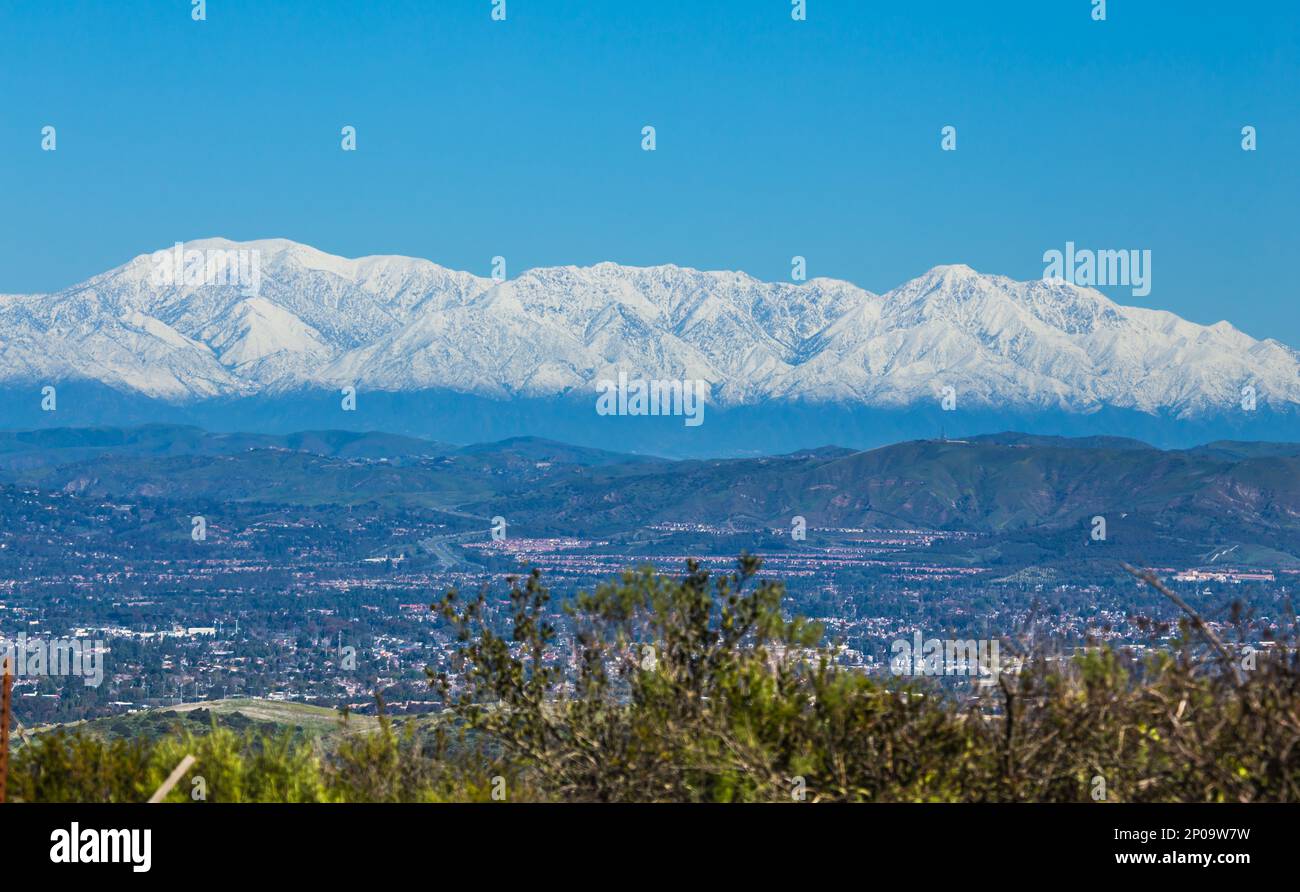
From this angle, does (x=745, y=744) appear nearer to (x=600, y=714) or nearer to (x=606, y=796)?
(x=606, y=796)

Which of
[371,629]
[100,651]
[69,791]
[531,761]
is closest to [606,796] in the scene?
[531,761]

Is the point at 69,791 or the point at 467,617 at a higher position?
the point at 467,617

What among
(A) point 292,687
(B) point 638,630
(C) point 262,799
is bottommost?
(A) point 292,687

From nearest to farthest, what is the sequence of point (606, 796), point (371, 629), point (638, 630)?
point (606, 796) < point (638, 630) < point (371, 629)

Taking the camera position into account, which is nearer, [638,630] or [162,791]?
[162,791]

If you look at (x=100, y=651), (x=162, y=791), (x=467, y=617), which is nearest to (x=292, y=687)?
(x=100, y=651)
